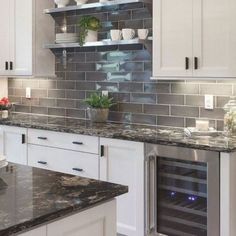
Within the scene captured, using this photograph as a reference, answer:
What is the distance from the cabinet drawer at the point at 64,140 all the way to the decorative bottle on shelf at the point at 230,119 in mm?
1056

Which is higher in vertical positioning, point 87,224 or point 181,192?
point 87,224

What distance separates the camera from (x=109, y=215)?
67.7 inches

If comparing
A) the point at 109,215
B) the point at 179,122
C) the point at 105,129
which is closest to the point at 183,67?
the point at 179,122

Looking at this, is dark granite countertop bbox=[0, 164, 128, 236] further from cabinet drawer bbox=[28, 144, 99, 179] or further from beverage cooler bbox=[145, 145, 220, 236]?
cabinet drawer bbox=[28, 144, 99, 179]

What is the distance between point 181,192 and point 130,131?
0.72 meters

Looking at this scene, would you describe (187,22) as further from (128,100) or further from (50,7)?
(50,7)

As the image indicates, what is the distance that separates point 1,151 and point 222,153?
7.99 feet

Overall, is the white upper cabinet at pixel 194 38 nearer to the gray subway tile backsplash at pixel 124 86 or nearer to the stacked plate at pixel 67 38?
the gray subway tile backsplash at pixel 124 86

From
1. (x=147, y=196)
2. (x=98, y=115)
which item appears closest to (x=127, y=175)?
(x=147, y=196)

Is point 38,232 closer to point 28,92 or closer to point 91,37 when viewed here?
point 91,37

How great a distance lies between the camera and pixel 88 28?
4.03 metres

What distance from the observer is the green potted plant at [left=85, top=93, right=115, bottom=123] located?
4012 millimetres

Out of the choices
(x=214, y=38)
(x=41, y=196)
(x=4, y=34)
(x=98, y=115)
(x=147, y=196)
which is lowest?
(x=147, y=196)

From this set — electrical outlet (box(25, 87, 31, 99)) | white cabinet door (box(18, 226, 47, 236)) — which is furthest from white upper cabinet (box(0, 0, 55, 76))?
white cabinet door (box(18, 226, 47, 236))
